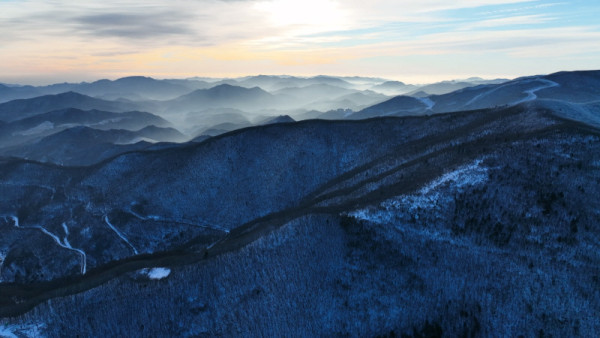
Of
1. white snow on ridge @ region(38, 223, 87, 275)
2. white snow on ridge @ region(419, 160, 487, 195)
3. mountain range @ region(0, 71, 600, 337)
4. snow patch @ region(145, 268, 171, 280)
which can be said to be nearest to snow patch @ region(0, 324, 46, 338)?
mountain range @ region(0, 71, 600, 337)

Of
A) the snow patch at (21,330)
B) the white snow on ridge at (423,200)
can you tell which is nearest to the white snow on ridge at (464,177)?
the white snow on ridge at (423,200)

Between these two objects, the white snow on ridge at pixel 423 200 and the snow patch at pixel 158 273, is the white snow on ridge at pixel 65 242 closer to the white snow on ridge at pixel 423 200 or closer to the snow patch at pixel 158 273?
the snow patch at pixel 158 273

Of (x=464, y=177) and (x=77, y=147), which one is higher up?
(x=464, y=177)

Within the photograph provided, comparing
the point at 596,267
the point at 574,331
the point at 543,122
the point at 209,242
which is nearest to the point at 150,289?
the point at 209,242

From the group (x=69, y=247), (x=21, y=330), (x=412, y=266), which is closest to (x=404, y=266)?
(x=412, y=266)

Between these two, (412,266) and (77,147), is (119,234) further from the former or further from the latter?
(77,147)

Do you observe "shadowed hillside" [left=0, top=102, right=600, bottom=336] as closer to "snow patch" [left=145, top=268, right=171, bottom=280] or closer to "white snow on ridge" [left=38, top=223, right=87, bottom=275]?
"snow patch" [left=145, top=268, right=171, bottom=280]

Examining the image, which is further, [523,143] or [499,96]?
[499,96]

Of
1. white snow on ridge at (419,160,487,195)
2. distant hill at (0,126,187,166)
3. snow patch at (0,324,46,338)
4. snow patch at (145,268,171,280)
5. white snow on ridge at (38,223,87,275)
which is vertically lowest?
white snow on ridge at (38,223,87,275)

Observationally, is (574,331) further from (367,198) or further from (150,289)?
(150,289)

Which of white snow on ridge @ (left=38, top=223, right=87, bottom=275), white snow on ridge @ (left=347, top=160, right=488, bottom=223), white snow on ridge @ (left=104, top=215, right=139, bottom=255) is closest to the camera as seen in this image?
white snow on ridge @ (left=347, top=160, right=488, bottom=223)

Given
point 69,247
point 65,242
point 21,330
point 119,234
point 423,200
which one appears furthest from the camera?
point 119,234
